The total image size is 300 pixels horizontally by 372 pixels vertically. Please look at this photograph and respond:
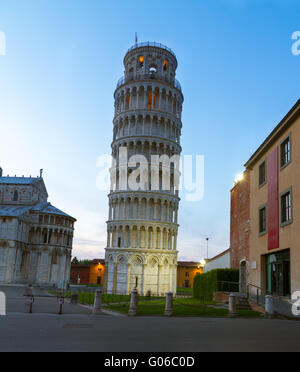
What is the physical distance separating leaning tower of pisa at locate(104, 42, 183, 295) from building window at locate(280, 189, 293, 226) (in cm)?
3562

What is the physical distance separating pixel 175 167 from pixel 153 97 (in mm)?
12475

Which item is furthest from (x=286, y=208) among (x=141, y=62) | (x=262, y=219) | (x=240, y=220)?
(x=141, y=62)

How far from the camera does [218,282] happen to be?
32781mm

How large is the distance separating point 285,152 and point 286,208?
12.6 ft

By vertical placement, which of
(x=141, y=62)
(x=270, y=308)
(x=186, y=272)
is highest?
(x=141, y=62)

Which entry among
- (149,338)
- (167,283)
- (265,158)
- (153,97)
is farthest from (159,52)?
(149,338)

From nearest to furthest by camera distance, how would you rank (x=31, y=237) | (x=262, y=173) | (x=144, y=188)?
(x=262, y=173) → (x=144, y=188) → (x=31, y=237)

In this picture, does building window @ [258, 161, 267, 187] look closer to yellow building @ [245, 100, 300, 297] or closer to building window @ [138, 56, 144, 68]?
yellow building @ [245, 100, 300, 297]

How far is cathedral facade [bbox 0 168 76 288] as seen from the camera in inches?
2721

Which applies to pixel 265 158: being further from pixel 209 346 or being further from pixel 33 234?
pixel 33 234

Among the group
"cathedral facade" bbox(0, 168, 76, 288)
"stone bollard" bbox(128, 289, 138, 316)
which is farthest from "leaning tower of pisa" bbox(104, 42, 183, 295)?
"stone bollard" bbox(128, 289, 138, 316)

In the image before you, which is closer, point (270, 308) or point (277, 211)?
point (270, 308)

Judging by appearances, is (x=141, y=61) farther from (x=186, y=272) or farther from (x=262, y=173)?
(x=186, y=272)

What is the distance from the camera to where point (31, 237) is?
250 ft
